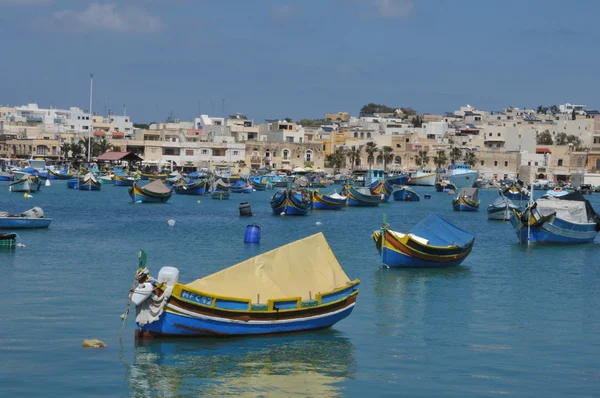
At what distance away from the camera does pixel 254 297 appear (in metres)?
18.7

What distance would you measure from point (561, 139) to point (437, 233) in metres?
113

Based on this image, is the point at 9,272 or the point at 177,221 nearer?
the point at 9,272

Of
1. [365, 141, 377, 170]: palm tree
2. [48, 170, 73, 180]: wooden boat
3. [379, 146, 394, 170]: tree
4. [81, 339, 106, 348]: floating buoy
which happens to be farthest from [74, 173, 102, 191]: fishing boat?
[81, 339, 106, 348]: floating buoy

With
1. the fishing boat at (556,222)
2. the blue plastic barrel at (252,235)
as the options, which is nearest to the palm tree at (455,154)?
the fishing boat at (556,222)

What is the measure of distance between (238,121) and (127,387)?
123911mm

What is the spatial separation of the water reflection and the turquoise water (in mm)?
35

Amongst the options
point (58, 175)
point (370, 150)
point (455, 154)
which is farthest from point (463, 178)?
point (58, 175)

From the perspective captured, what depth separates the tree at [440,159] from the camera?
124 metres

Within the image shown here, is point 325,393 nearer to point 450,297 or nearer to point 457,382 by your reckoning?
point 457,382

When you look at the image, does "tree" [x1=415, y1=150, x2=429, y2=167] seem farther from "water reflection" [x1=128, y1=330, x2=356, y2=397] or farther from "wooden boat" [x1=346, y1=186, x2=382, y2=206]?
"water reflection" [x1=128, y1=330, x2=356, y2=397]

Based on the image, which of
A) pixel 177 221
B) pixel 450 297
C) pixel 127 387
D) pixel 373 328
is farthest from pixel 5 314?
pixel 177 221

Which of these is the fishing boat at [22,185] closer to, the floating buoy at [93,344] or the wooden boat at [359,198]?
the wooden boat at [359,198]

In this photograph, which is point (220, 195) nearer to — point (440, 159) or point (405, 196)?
point (405, 196)

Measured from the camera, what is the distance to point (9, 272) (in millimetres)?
27219
